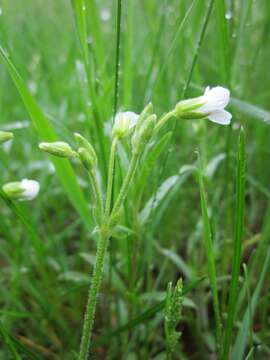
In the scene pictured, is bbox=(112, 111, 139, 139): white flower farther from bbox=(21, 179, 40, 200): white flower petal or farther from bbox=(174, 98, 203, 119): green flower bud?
bbox=(21, 179, 40, 200): white flower petal

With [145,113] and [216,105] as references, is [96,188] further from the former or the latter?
[216,105]

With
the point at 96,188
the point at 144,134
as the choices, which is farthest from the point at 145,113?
the point at 96,188

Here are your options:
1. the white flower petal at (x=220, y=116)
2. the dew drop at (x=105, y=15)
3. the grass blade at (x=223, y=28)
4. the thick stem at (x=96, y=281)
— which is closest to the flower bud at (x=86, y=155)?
the thick stem at (x=96, y=281)

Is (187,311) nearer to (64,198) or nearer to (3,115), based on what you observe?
(64,198)

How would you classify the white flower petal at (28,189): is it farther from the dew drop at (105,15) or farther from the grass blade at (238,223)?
the dew drop at (105,15)

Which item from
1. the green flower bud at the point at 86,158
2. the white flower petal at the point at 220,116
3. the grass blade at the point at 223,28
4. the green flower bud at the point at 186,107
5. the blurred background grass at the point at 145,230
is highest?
the grass blade at the point at 223,28

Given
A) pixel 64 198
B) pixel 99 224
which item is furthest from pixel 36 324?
pixel 64 198

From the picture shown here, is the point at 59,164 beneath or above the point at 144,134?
beneath
